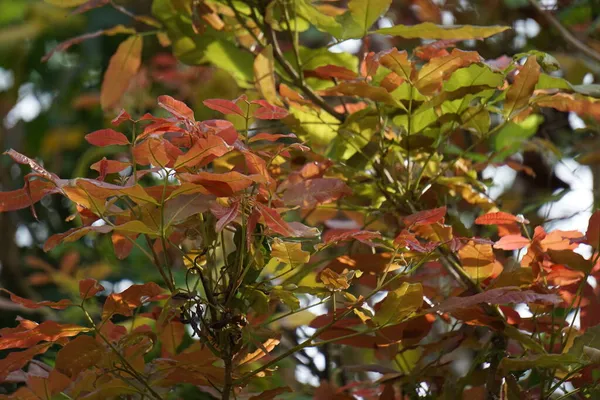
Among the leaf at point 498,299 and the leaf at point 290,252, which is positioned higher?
the leaf at point 290,252

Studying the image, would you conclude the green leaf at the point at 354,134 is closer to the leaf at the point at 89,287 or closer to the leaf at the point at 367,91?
the leaf at the point at 367,91

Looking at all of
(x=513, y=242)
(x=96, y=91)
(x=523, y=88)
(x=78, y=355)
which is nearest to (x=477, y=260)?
(x=513, y=242)

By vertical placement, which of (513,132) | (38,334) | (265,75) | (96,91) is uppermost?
(265,75)

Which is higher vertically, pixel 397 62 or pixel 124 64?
pixel 397 62

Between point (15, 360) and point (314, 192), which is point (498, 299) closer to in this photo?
point (314, 192)

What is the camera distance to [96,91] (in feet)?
8.15

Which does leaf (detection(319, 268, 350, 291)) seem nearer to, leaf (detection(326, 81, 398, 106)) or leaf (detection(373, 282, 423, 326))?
leaf (detection(373, 282, 423, 326))

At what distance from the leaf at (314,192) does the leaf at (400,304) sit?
0.32 ft

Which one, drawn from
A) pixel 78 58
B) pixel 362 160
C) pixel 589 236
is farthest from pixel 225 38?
pixel 78 58

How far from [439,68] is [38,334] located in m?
0.43

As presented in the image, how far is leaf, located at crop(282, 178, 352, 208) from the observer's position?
29.9 inches

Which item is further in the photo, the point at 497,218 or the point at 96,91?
the point at 96,91

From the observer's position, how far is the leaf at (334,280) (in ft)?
2.37

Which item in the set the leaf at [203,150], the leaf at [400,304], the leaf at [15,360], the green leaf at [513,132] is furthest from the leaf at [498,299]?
the green leaf at [513,132]
